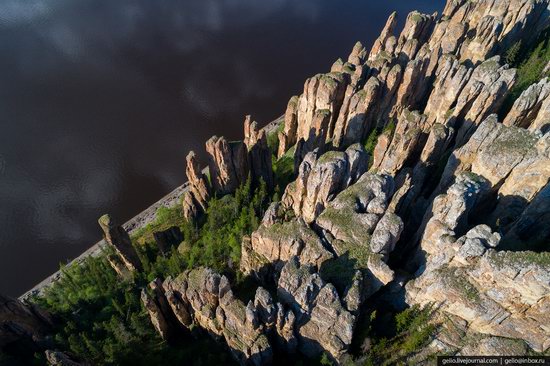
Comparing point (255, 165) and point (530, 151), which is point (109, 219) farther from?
point (530, 151)

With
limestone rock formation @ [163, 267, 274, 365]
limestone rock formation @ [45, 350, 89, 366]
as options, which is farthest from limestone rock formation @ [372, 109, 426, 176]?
limestone rock formation @ [45, 350, 89, 366]

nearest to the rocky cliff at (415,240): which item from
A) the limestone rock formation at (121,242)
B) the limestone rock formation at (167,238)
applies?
the limestone rock formation at (167,238)

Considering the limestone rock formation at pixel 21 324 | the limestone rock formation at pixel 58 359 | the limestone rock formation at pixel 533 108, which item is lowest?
the limestone rock formation at pixel 533 108

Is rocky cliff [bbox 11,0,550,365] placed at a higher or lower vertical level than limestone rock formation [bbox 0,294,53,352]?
lower

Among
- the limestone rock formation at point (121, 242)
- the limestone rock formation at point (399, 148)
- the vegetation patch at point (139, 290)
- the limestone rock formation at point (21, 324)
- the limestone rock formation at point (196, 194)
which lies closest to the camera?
the vegetation patch at point (139, 290)

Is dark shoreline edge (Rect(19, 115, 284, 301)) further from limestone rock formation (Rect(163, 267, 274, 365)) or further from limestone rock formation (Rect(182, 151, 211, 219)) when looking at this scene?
limestone rock formation (Rect(163, 267, 274, 365))

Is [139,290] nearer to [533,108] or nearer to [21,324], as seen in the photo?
[21,324]

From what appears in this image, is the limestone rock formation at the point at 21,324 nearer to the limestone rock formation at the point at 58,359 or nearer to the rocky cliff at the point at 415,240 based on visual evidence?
the limestone rock formation at the point at 58,359

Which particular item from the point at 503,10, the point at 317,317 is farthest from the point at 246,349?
the point at 503,10
